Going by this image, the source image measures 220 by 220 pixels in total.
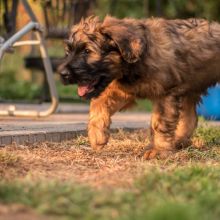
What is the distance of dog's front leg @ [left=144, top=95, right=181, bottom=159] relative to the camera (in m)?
5.64

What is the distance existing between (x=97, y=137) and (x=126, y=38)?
874 millimetres

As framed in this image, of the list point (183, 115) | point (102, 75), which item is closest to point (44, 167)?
point (102, 75)

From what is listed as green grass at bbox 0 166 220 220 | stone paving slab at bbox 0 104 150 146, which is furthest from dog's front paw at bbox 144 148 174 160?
green grass at bbox 0 166 220 220

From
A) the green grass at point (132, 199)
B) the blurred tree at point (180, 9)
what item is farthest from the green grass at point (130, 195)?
the blurred tree at point (180, 9)

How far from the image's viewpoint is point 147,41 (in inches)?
219

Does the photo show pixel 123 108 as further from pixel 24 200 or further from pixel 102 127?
pixel 24 200

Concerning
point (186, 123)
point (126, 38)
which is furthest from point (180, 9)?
point (126, 38)

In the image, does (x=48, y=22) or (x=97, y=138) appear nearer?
(x=97, y=138)

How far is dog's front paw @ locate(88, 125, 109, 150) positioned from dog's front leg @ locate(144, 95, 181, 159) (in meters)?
0.36

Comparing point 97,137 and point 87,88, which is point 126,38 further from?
point 97,137

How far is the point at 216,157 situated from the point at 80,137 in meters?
1.35

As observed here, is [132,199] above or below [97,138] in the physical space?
above

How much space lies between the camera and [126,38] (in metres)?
5.32

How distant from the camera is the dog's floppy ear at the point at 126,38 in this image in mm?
5293
